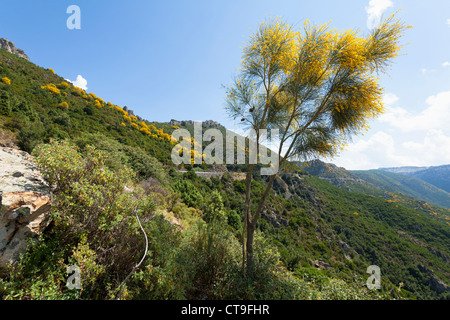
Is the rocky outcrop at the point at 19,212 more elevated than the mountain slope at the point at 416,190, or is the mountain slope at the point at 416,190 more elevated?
the rocky outcrop at the point at 19,212

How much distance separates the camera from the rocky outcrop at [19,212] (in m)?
2.21

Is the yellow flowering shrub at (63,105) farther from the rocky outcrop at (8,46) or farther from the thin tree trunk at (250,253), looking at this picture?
the rocky outcrop at (8,46)

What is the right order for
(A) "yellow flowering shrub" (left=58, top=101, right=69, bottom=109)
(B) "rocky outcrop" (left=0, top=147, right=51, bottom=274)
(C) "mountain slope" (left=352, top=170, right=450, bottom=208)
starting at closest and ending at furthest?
(B) "rocky outcrop" (left=0, top=147, right=51, bottom=274), (A) "yellow flowering shrub" (left=58, top=101, right=69, bottom=109), (C) "mountain slope" (left=352, top=170, right=450, bottom=208)

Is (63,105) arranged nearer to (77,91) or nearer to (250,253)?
(77,91)

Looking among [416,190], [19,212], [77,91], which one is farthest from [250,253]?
[416,190]

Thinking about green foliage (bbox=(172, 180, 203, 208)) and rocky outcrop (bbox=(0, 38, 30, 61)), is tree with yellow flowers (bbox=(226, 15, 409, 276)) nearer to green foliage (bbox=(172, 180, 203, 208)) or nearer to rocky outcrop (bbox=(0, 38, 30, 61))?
green foliage (bbox=(172, 180, 203, 208))

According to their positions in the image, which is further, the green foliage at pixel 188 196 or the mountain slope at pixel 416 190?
the mountain slope at pixel 416 190

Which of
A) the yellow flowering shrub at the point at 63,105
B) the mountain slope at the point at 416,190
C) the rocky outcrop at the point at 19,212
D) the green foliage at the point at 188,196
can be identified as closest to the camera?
the rocky outcrop at the point at 19,212

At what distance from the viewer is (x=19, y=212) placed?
7.61 ft

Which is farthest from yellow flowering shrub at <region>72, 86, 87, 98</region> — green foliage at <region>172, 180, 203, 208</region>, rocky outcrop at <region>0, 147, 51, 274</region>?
rocky outcrop at <region>0, 147, 51, 274</region>

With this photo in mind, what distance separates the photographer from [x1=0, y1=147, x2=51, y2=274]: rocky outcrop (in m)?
2.21

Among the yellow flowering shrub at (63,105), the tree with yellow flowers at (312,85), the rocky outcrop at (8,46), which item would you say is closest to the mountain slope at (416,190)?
the tree with yellow flowers at (312,85)

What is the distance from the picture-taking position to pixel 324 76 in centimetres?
358
